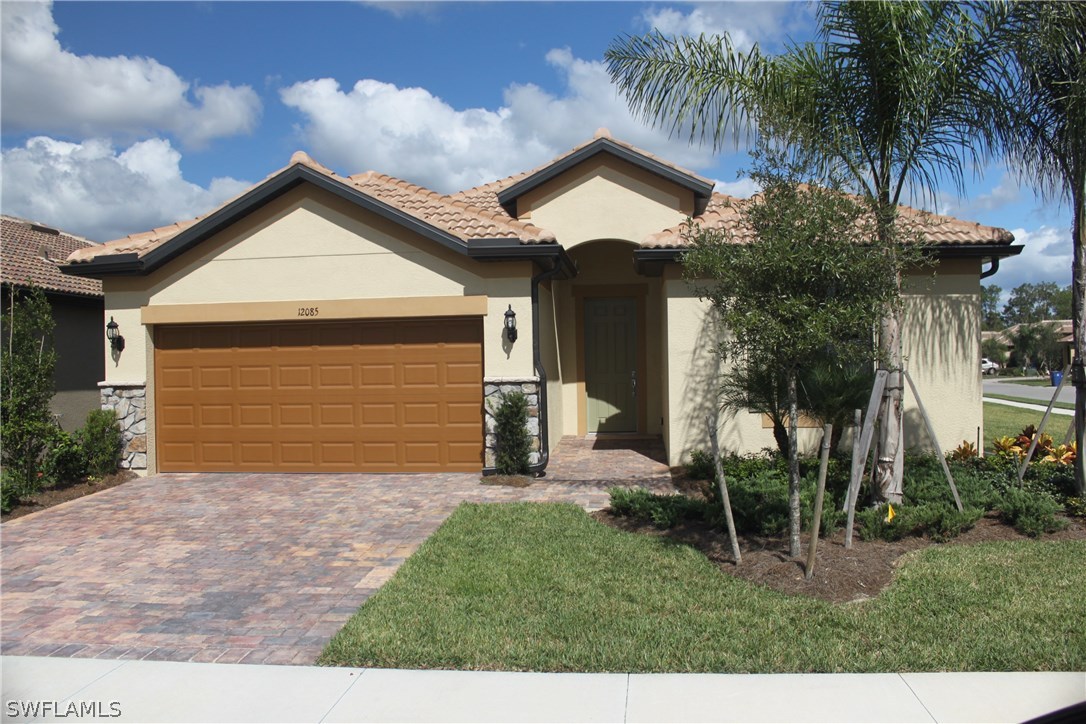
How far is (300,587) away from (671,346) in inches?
273

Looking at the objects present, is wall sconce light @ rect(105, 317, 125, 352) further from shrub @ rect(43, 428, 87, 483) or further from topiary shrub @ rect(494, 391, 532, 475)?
topiary shrub @ rect(494, 391, 532, 475)

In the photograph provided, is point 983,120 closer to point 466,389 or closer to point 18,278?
point 466,389

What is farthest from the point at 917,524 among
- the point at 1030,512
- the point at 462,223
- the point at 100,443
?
the point at 100,443

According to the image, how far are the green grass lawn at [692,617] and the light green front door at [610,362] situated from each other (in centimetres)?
817

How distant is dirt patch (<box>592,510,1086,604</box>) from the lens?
20.2 ft

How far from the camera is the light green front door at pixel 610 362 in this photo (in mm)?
15547

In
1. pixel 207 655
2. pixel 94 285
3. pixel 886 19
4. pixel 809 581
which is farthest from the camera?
pixel 94 285

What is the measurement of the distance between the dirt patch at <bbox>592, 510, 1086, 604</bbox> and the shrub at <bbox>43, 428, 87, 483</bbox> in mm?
8224

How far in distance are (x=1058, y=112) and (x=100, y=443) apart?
13527 mm

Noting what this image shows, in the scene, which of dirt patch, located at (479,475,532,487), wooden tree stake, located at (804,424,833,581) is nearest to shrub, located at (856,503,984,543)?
wooden tree stake, located at (804,424,833,581)

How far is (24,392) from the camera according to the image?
10.7m

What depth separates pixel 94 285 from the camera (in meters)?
16.9

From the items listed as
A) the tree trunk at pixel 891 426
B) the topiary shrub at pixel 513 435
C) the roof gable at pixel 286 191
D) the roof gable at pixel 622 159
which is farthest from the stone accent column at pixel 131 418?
the tree trunk at pixel 891 426

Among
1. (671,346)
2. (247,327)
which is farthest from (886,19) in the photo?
(247,327)
